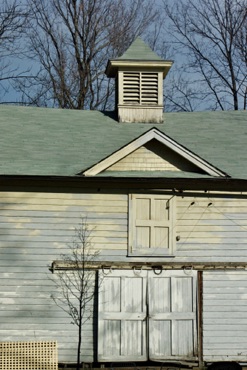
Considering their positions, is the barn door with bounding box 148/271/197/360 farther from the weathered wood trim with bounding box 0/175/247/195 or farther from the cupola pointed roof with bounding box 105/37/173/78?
the cupola pointed roof with bounding box 105/37/173/78

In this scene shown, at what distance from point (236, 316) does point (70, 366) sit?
399 centimetres

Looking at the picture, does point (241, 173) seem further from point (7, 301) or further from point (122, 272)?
point (7, 301)

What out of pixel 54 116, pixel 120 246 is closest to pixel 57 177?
pixel 120 246

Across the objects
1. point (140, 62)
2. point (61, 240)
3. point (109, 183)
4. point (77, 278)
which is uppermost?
point (140, 62)

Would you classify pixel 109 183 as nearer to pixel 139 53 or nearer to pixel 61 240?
pixel 61 240

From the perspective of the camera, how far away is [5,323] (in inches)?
658

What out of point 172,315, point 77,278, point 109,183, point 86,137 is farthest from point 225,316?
point 86,137

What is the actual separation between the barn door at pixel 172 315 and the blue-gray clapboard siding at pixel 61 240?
0.49m

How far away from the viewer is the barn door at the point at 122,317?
55.1ft

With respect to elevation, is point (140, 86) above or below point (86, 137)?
above

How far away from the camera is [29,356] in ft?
51.3

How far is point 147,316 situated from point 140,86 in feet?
25.6

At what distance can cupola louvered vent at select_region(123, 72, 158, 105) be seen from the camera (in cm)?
2192

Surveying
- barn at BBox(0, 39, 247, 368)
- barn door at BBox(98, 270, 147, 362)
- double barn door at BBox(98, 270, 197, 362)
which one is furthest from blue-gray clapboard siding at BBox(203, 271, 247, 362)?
barn door at BBox(98, 270, 147, 362)
